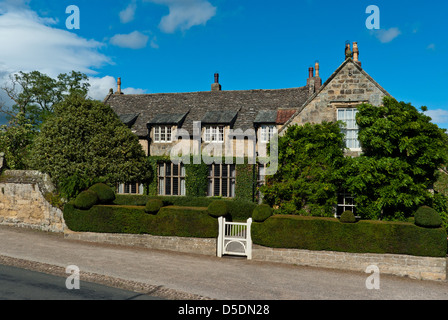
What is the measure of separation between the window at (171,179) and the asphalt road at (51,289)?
17746mm

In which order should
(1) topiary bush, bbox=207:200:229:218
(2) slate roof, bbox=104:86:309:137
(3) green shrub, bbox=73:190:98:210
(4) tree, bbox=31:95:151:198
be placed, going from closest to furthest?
1. (1) topiary bush, bbox=207:200:229:218
2. (3) green shrub, bbox=73:190:98:210
3. (4) tree, bbox=31:95:151:198
4. (2) slate roof, bbox=104:86:309:137

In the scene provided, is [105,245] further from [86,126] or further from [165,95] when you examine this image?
[165,95]

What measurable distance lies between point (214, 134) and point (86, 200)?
524 inches

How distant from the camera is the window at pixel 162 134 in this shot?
29422 millimetres

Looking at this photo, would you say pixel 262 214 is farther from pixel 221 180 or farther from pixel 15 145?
pixel 15 145

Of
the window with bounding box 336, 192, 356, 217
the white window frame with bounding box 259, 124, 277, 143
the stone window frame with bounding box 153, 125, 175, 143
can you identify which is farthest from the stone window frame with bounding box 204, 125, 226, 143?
the window with bounding box 336, 192, 356, 217

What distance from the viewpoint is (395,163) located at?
52.1ft

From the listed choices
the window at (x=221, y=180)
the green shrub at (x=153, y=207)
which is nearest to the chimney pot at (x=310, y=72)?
the window at (x=221, y=180)

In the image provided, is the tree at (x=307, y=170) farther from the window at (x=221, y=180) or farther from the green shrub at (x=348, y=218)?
the window at (x=221, y=180)

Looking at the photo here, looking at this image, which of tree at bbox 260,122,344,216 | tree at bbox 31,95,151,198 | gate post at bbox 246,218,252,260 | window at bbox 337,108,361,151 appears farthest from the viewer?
tree at bbox 31,95,151,198

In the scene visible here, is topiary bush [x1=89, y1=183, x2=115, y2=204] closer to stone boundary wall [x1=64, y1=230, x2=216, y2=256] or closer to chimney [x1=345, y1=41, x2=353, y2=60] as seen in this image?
stone boundary wall [x1=64, y1=230, x2=216, y2=256]

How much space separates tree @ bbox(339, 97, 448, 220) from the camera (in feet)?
51.5
